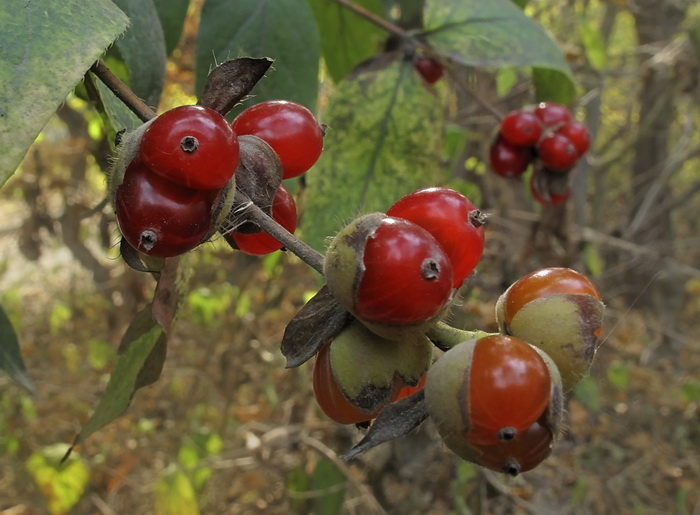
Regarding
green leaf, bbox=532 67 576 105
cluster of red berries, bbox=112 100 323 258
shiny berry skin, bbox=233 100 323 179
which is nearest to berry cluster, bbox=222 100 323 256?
shiny berry skin, bbox=233 100 323 179

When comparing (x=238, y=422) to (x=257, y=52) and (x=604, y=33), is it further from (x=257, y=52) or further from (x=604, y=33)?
(x=604, y=33)

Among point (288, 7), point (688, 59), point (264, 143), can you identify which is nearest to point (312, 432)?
point (288, 7)

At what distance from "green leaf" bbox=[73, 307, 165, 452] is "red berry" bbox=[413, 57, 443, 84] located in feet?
3.47

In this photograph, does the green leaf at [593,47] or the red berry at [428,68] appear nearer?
the red berry at [428,68]

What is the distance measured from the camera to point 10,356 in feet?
3.91

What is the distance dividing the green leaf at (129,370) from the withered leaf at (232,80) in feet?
1.08

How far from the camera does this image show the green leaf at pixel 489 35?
1.49 metres

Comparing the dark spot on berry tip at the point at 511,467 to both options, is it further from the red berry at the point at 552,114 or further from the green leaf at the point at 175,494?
the green leaf at the point at 175,494

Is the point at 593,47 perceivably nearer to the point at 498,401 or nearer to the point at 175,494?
the point at 175,494

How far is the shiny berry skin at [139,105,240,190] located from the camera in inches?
23.3

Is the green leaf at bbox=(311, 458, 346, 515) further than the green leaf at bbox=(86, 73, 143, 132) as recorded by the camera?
Yes

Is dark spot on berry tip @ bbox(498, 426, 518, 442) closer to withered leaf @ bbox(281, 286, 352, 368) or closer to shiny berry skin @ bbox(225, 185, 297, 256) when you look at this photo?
withered leaf @ bbox(281, 286, 352, 368)

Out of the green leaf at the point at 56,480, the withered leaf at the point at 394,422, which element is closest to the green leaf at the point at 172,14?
the withered leaf at the point at 394,422

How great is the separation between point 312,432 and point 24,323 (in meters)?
3.58
